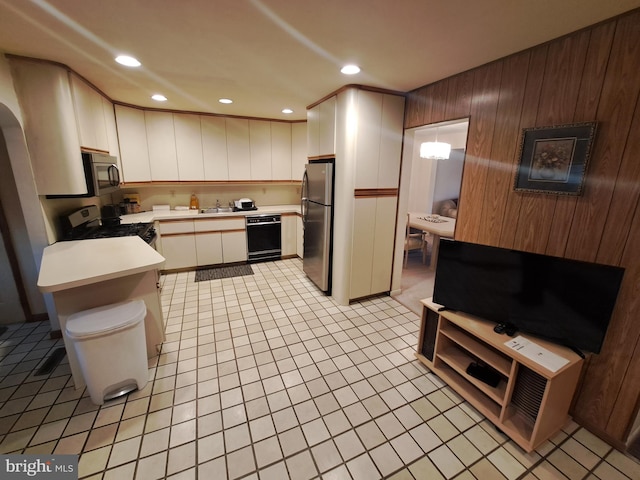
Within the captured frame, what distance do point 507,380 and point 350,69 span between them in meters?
2.64

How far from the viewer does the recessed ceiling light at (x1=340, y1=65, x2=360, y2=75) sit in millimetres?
2272

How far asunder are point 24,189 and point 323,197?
2698mm

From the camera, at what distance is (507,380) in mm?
1881

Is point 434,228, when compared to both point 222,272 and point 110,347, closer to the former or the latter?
point 222,272

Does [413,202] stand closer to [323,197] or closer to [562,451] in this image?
[323,197]

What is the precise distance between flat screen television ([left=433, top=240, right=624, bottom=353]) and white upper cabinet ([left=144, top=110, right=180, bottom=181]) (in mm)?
3976

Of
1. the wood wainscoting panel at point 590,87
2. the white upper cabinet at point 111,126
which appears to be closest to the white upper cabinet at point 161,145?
the white upper cabinet at point 111,126

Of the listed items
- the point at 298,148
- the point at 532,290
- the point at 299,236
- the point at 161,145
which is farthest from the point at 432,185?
the point at 161,145

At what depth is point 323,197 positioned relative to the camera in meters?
3.30

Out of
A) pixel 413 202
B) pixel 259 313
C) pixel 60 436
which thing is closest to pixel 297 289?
pixel 259 313

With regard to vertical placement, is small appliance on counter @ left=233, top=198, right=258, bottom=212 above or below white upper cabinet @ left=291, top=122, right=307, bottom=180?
below

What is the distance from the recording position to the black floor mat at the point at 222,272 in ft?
13.5

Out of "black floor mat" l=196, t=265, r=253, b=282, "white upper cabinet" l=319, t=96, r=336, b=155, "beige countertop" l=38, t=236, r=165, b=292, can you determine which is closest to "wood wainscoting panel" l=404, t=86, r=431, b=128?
"white upper cabinet" l=319, t=96, r=336, b=155

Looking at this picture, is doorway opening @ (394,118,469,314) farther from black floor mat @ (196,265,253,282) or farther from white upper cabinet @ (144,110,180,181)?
white upper cabinet @ (144,110,180,181)
